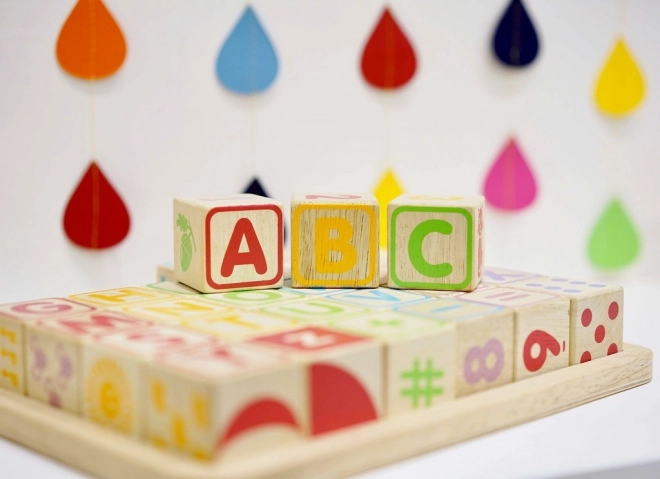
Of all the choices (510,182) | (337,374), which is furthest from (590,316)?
(510,182)

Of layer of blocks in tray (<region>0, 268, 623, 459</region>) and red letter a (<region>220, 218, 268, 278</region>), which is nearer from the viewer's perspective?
layer of blocks in tray (<region>0, 268, 623, 459</region>)

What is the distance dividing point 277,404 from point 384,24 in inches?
48.8

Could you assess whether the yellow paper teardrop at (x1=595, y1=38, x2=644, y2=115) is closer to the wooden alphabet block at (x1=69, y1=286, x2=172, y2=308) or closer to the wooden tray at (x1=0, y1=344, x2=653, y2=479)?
the wooden tray at (x1=0, y1=344, x2=653, y2=479)

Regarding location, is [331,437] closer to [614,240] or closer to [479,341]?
[479,341]

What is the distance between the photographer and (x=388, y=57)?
2.05 meters

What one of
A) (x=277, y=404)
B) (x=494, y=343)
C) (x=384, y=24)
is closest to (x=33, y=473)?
(x=277, y=404)

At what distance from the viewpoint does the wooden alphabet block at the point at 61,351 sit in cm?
111

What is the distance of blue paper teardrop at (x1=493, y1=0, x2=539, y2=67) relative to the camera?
6.84 feet

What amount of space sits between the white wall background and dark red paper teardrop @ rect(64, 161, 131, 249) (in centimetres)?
2

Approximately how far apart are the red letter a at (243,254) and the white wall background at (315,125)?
56cm

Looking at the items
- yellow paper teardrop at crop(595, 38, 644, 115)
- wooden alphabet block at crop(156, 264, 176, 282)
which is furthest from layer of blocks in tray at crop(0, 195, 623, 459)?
yellow paper teardrop at crop(595, 38, 644, 115)

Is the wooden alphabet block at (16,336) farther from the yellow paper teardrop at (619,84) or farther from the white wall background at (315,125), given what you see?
the yellow paper teardrop at (619,84)

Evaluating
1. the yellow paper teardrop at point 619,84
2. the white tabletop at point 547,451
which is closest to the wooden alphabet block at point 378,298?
the white tabletop at point 547,451

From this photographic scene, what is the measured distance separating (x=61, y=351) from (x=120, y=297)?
0.22 meters
